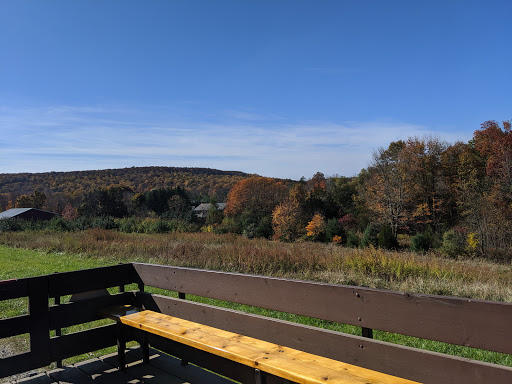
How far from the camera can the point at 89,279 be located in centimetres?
394

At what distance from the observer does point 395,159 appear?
39906 mm

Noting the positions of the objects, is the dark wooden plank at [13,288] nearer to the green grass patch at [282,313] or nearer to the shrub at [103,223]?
the green grass patch at [282,313]

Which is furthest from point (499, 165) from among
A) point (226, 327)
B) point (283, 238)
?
point (226, 327)

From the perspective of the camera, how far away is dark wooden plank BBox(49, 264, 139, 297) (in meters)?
3.66

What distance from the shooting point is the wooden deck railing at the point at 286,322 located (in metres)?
2.03

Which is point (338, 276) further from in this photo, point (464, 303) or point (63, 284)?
point (464, 303)

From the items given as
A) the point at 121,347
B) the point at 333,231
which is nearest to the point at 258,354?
the point at 121,347

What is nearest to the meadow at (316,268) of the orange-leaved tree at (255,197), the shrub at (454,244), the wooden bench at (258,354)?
the wooden bench at (258,354)

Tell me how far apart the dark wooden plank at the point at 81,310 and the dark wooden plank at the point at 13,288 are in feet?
1.04

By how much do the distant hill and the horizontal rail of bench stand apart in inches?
3215

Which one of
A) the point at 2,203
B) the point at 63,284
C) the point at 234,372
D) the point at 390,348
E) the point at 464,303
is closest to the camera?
the point at 464,303

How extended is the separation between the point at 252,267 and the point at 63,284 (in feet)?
25.9

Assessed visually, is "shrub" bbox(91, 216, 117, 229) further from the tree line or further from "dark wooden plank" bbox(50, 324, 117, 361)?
"dark wooden plank" bbox(50, 324, 117, 361)

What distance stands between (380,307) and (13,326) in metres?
2.94
